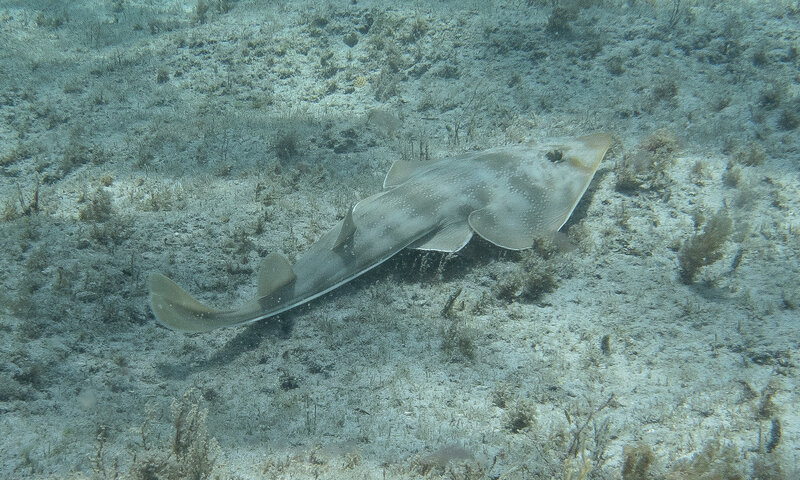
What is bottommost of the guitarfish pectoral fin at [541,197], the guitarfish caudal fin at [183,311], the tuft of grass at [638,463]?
the tuft of grass at [638,463]

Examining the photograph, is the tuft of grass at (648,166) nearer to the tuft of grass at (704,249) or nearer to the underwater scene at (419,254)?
the underwater scene at (419,254)

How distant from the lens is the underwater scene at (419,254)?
360 cm

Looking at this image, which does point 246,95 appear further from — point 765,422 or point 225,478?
point 765,422

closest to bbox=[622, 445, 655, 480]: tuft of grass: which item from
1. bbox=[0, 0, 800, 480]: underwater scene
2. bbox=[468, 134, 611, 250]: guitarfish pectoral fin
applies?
bbox=[0, 0, 800, 480]: underwater scene

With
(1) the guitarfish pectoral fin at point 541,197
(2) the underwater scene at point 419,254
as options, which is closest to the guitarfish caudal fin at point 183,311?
(2) the underwater scene at point 419,254

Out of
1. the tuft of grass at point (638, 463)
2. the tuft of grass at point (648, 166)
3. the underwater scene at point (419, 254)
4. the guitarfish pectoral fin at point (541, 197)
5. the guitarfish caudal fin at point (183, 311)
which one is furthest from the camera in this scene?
the tuft of grass at point (648, 166)

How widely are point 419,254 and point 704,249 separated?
3216 millimetres

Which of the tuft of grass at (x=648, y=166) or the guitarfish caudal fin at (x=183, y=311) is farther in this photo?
the tuft of grass at (x=648, y=166)

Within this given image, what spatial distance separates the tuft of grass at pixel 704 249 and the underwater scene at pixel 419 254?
0.03 m

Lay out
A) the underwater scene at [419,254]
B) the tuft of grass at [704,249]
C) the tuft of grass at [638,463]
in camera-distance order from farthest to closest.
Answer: the tuft of grass at [704,249] → the underwater scene at [419,254] → the tuft of grass at [638,463]

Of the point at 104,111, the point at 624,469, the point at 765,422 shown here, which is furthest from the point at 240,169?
the point at 765,422

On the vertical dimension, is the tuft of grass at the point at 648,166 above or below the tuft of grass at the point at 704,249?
above

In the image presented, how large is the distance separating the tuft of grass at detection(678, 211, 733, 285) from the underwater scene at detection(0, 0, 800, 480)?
0.08ft

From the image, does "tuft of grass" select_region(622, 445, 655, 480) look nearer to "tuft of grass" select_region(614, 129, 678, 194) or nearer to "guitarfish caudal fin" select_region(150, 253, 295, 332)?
"guitarfish caudal fin" select_region(150, 253, 295, 332)
